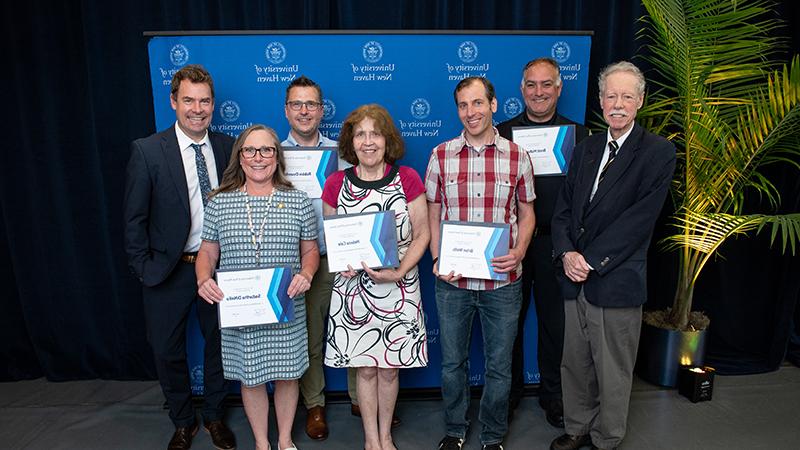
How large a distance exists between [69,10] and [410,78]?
2.17 m

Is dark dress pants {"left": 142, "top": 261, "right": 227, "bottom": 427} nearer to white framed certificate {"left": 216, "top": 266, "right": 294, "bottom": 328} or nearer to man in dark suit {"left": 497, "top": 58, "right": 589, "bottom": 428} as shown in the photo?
white framed certificate {"left": 216, "top": 266, "right": 294, "bottom": 328}

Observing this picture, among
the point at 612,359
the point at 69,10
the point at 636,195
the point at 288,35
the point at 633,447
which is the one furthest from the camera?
the point at 69,10

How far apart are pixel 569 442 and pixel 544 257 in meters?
0.93

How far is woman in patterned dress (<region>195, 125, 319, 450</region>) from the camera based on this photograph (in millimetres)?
2268

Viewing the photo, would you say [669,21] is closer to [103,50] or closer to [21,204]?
[103,50]

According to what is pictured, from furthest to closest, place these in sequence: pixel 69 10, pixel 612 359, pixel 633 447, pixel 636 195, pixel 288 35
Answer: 1. pixel 69 10
2. pixel 288 35
3. pixel 633 447
4. pixel 612 359
5. pixel 636 195

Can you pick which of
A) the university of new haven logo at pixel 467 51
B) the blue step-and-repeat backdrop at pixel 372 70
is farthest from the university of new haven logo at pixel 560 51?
the university of new haven logo at pixel 467 51

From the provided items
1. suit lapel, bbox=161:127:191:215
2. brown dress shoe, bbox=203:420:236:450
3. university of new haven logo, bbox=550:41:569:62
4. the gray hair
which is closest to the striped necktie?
the gray hair

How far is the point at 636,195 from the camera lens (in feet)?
7.33

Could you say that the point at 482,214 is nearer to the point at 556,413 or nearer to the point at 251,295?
the point at 251,295

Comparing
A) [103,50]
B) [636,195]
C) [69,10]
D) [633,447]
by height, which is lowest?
[633,447]

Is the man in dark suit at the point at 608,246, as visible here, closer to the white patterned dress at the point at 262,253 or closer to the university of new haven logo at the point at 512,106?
the university of new haven logo at the point at 512,106

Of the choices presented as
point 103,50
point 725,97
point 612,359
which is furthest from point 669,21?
point 103,50

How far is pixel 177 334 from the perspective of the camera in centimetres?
267
